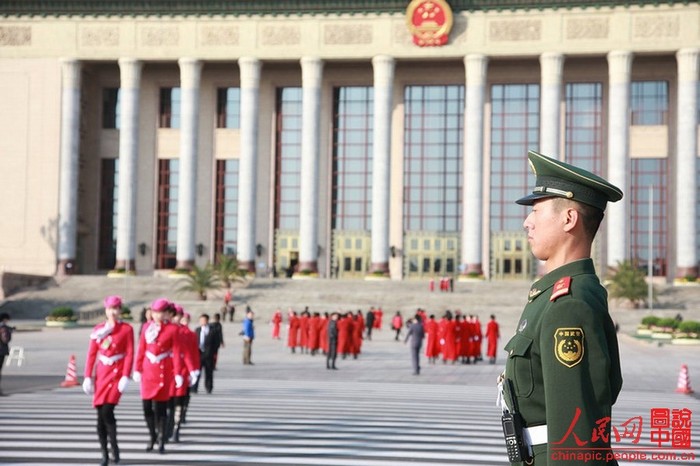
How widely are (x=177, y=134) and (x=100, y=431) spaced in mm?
59139

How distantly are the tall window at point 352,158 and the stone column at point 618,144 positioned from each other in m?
16.3

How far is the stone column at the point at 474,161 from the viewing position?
62500mm

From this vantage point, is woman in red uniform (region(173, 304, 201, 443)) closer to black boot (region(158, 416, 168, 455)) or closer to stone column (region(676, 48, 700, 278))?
black boot (region(158, 416, 168, 455))

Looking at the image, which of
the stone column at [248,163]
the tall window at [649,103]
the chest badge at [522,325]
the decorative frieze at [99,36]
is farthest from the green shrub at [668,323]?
the decorative frieze at [99,36]

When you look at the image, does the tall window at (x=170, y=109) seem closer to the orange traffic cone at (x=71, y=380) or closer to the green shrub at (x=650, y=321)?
the green shrub at (x=650, y=321)

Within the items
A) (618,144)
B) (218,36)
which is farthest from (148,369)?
(218,36)

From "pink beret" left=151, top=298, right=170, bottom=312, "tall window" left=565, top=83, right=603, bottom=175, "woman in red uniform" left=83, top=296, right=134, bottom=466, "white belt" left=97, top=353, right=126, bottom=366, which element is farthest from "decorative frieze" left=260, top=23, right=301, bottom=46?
"white belt" left=97, top=353, right=126, bottom=366

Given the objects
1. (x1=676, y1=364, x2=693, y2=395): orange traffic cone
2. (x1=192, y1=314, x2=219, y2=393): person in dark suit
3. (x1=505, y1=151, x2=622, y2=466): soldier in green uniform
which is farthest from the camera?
(x1=676, y1=364, x2=693, y2=395): orange traffic cone

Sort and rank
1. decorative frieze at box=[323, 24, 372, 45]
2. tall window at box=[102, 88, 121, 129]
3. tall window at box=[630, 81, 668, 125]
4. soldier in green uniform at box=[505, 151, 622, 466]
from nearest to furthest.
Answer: soldier in green uniform at box=[505, 151, 622, 466] → decorative frieze at box=[323, 24, 372, 45] → tall window at box=[630, 81, 668, 125] → tall window at box=[102, 88, 121, 129]

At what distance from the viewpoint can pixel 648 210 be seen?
2552 inches

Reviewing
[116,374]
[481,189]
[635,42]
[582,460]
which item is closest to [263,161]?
[481,189]

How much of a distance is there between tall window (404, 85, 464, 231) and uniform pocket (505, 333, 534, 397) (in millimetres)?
63753

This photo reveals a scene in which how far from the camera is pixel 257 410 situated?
1753 cm

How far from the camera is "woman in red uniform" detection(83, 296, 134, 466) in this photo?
11.4 metres
